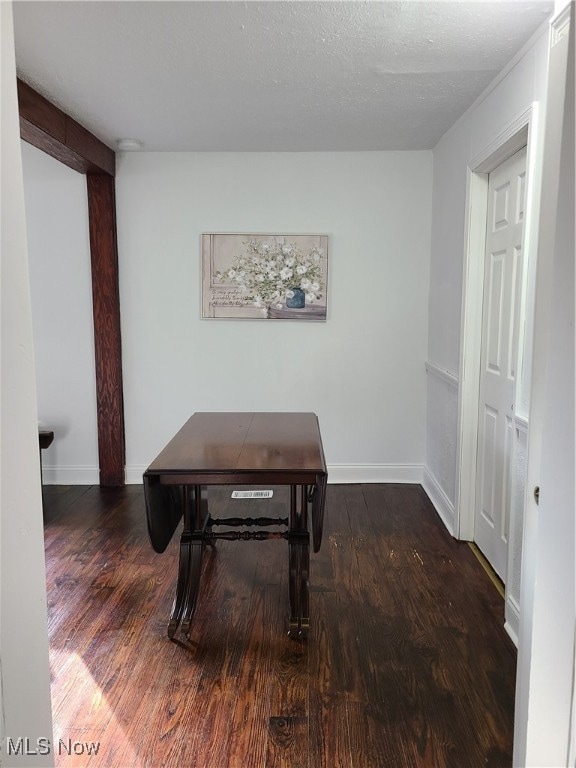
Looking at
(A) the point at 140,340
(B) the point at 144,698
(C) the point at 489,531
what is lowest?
(B) the point at 144,698

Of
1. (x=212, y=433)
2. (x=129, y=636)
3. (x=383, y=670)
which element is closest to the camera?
(x=383, y=670)

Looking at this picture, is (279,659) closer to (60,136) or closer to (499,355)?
(499,355)

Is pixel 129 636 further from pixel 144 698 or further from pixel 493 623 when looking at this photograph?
pixel 493 623

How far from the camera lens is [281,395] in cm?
395

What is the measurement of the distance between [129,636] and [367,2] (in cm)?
244

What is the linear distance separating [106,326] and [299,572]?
2.32 meters

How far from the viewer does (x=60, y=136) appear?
2.92 metres

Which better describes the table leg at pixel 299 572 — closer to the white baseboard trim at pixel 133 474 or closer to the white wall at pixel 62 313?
the white baseboard trim at pixel 133 474

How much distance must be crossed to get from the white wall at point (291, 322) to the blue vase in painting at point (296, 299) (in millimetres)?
129

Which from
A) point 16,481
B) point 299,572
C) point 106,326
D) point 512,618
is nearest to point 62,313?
point 106,326

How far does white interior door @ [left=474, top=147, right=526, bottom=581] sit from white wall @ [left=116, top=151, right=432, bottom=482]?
105 centimetres

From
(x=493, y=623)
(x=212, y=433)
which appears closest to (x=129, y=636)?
(x=212, y=433)

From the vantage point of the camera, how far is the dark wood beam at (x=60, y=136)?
2.60 meters

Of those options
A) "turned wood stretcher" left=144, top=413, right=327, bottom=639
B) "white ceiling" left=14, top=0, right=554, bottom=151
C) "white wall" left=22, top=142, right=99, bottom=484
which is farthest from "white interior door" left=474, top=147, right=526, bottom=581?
"white wall" left=22, top=142, right=99, bottom=484
